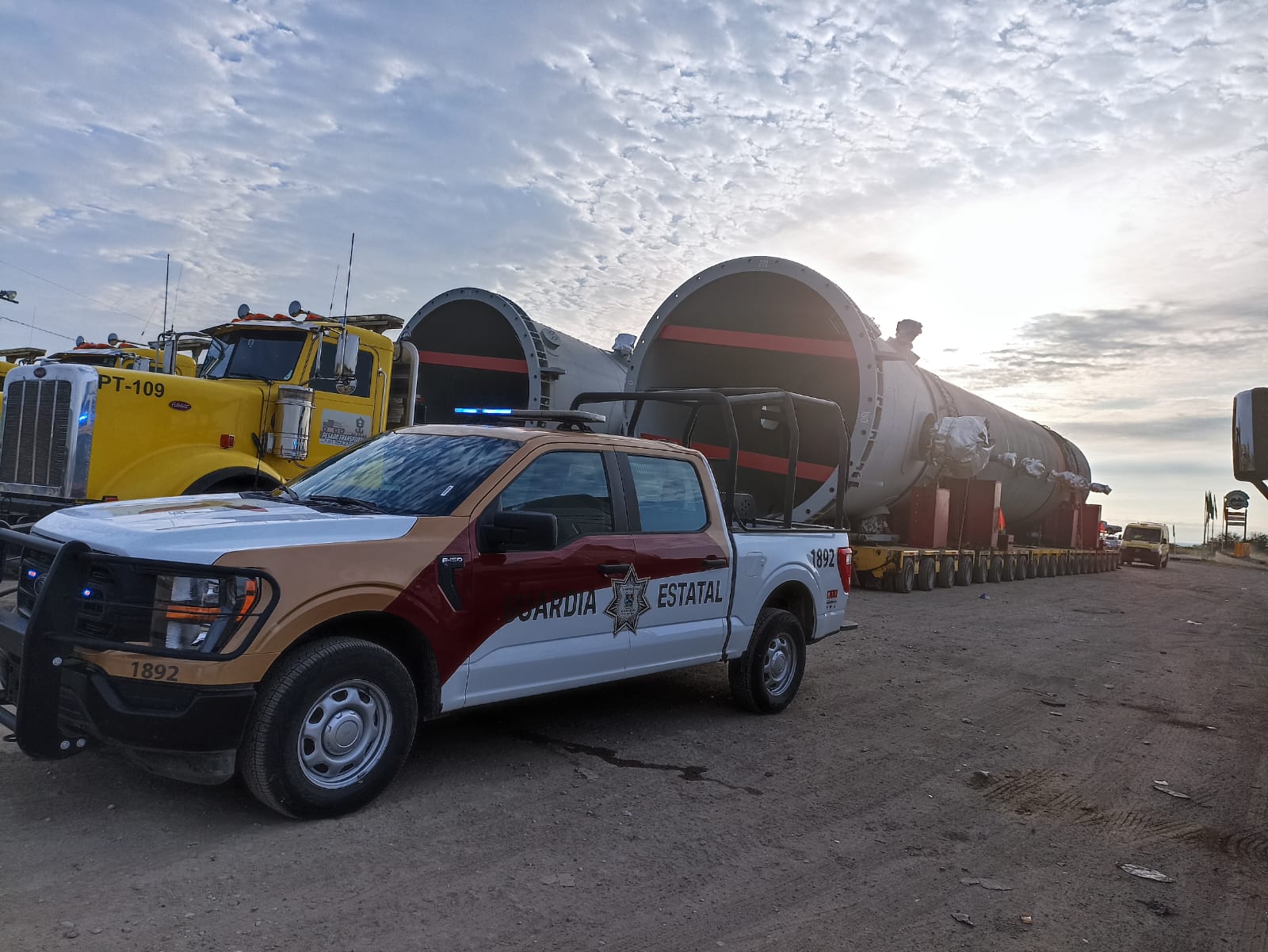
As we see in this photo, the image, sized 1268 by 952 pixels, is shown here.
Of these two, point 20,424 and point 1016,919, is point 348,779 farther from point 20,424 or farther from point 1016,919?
point 20,424

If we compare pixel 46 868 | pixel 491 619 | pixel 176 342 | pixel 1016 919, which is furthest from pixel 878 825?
pixel 176 342

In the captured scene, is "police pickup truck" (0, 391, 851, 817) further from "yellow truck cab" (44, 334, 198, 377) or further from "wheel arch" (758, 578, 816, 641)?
"yellow truck cab" (44, 334, 198, 377)

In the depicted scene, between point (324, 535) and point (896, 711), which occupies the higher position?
point (324, 535)

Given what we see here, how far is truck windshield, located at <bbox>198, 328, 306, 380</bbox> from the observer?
30.2 ft

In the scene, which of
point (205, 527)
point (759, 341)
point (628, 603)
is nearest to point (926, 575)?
point (759, 341)

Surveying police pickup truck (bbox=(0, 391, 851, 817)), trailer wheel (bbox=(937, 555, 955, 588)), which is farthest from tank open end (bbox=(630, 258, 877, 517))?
police pickup truck (bbox=(0, 391, 851, 817))

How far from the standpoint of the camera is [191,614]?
357 cm

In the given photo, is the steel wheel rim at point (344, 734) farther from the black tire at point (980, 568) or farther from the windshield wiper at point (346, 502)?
the black tire at point (980, 568)

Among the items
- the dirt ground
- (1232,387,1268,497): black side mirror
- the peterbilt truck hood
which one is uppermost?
(1232,387,1268,497): black side mirror

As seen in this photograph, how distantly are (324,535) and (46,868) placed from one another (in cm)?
150

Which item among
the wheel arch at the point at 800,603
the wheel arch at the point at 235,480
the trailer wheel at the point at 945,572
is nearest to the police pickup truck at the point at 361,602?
A: the wheel arch at the point at 800,603

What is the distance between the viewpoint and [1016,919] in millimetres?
3482

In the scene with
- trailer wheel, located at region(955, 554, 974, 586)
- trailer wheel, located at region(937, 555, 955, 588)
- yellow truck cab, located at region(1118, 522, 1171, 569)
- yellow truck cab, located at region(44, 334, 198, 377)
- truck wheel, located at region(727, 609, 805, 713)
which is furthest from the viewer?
yellow truck cab, located at region(1118, 522, 1171, 569)

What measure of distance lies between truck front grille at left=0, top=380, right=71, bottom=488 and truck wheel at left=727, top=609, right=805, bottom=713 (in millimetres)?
5852
